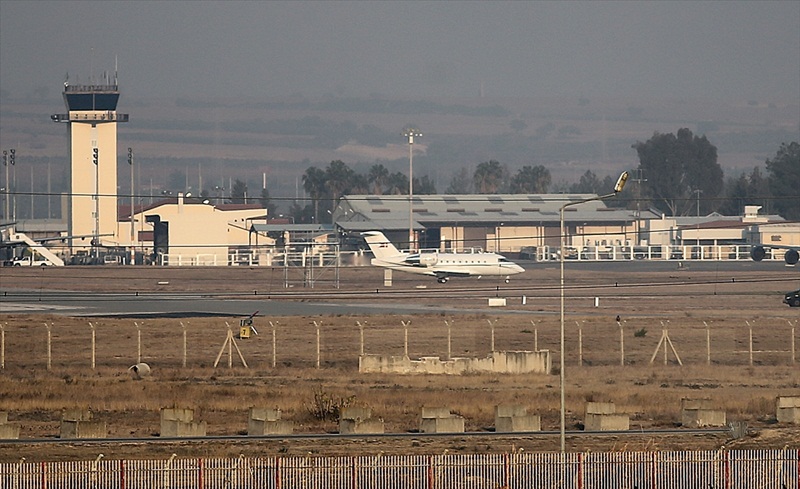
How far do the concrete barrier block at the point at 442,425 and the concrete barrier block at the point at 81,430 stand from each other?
12.1 meters

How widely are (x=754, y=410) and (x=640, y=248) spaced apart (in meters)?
120

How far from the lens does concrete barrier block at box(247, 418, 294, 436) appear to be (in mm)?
49156

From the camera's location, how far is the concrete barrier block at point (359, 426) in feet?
163

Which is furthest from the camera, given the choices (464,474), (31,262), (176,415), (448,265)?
(31,262)

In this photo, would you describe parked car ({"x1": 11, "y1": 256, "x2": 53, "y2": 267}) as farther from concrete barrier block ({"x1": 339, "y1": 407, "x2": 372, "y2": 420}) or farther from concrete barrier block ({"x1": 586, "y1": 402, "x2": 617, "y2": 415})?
concrete barrier block ({"x1": 586, "y1": 402, "x2": 617, "y2": 415})

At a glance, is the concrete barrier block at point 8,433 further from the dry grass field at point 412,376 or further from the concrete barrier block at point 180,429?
the concrete barrier block at point 180,429

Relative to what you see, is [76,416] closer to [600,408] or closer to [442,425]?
[442,425]

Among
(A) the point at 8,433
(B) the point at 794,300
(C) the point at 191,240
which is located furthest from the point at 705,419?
(C) the point at 191,240

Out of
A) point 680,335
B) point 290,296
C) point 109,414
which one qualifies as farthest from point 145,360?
point 290,296

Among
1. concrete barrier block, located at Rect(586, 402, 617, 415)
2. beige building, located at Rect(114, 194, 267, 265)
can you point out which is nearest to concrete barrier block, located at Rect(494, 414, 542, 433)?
concrete barrier block, located at Rect(586, 402, 617, 415)

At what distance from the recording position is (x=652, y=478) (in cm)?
3622

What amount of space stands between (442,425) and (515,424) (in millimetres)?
2949

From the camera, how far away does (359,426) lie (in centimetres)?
4991

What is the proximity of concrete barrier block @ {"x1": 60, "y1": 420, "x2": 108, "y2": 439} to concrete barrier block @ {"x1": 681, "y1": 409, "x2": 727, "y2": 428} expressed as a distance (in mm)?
22993
